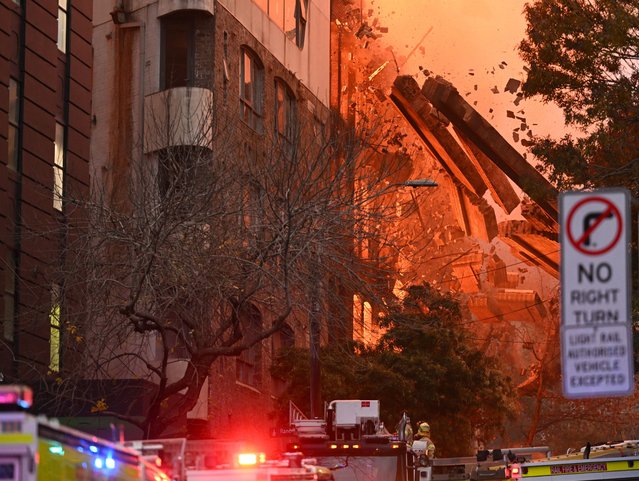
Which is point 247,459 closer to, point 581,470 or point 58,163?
point 581,470

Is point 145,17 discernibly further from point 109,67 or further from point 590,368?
point 590,368

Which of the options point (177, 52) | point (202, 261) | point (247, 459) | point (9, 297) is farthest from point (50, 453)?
point (177, 52)

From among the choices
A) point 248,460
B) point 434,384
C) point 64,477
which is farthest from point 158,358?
point 64,477

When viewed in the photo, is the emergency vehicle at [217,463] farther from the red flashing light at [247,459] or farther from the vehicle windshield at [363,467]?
the vehicle windshield at [363,467]

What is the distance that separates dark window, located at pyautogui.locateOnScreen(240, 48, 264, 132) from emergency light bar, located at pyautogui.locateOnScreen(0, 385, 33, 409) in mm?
32486

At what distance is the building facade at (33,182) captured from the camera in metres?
30.1

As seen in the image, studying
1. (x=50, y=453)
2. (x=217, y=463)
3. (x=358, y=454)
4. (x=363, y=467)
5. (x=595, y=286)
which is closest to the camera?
(x=595, y=286)

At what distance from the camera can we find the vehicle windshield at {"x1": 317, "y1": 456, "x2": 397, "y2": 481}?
21453 mm

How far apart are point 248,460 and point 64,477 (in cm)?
428

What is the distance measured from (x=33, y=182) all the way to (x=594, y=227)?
23.8 meters

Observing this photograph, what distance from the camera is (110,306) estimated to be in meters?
26.0

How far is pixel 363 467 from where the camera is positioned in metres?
21.7

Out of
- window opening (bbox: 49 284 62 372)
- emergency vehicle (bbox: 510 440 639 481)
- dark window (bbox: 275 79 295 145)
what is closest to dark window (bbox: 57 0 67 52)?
window opening (bbox: 49 284 62 372)

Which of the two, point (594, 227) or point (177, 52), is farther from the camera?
point (177, 52)
